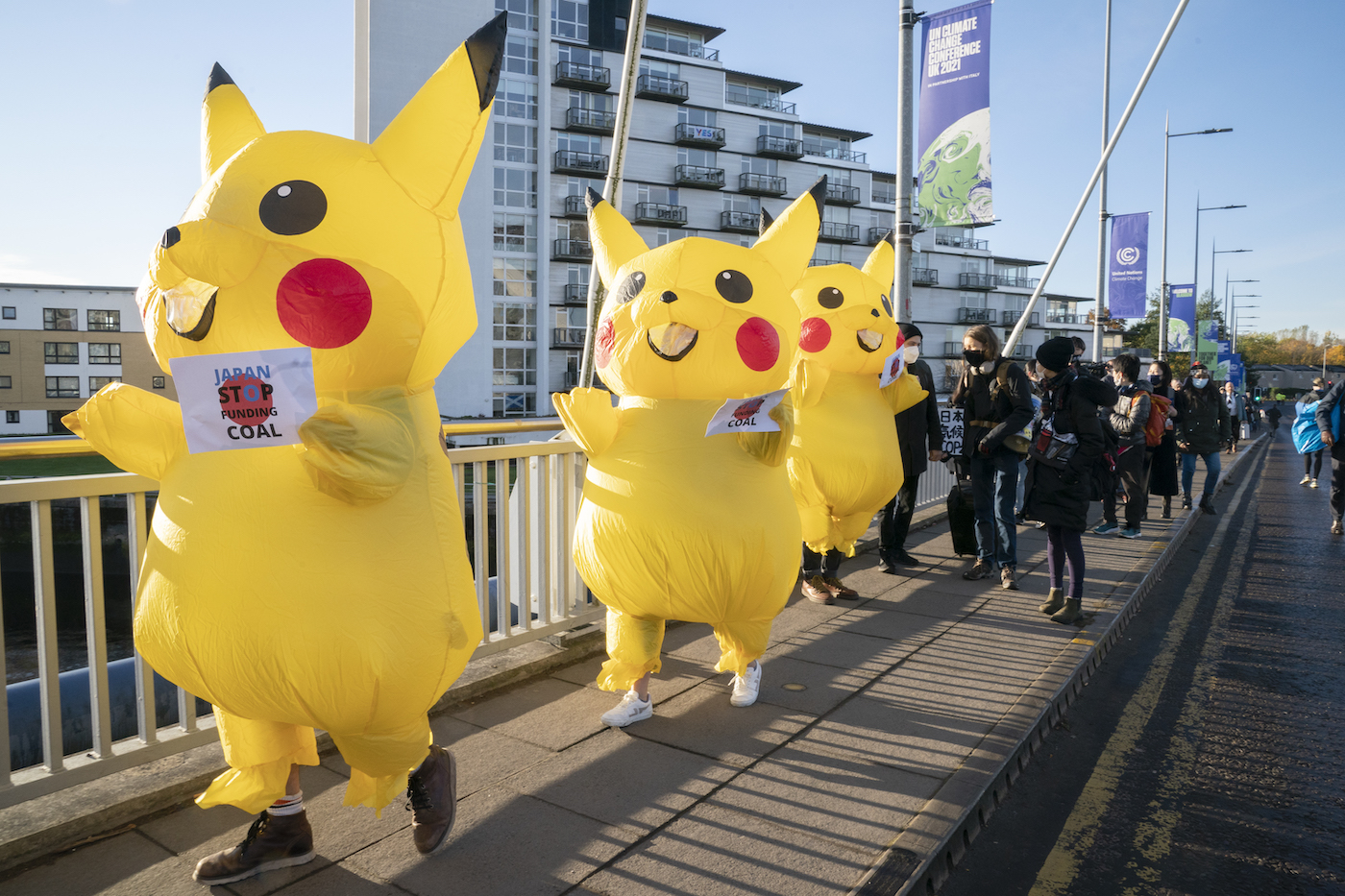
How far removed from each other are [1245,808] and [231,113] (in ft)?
16.0

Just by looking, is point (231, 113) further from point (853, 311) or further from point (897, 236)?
point (897, 236)

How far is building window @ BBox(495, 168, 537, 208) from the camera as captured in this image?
4588 cm

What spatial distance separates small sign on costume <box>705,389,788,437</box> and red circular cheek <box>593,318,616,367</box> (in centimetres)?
66

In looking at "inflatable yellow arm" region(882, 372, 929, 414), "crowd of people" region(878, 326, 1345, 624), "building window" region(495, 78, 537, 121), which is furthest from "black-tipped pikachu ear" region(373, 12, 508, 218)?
"building window" region(495, 78, 537, 121)

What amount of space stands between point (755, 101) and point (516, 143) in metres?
23.8

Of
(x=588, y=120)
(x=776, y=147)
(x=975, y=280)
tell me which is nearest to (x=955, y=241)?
(x=975, y=280)

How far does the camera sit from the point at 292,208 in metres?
2.32

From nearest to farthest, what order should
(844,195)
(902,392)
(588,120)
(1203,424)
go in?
(902,392) → (1203,424) → (588,120) → (844,195)

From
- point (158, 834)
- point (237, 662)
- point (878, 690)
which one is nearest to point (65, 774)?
point (158, 834)

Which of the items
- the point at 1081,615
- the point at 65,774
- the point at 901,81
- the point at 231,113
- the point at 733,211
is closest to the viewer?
the point at 231,113

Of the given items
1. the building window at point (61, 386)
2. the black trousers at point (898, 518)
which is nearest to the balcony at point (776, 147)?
the building window at point (61, 386)

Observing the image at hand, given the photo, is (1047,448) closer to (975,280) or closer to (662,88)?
(662,88)

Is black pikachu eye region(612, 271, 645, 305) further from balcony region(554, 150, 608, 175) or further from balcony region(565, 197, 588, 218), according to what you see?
balcony region(554, 150, 608, 175)

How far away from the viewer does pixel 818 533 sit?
561cm
